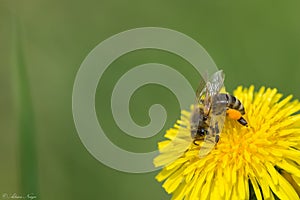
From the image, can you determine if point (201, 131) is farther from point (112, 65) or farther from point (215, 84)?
point (112, 65)

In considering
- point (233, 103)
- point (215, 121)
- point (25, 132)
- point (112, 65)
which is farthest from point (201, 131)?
point (112, 65)

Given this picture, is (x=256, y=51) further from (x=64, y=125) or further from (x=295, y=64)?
(x=64, y=125)

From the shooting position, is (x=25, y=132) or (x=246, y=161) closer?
(x=246, y=161)

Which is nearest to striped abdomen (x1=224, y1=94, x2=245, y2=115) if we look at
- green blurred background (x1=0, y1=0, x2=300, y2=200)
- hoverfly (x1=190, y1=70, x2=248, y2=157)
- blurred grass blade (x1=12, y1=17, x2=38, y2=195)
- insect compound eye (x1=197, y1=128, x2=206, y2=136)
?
hoverfly (x1=190, y1=70, x2=248, y2=157)

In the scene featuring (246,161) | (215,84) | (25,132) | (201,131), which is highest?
(215,84)

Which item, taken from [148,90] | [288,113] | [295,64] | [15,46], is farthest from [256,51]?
[15,46]

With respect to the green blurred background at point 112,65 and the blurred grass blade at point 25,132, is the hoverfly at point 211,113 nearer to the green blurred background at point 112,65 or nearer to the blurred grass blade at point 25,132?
the blurred grass blade at point 25,132

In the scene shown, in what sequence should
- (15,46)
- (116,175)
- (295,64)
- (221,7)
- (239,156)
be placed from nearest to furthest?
(239,156)
(15,46)
(116,175)
(295,64)
(221,7)

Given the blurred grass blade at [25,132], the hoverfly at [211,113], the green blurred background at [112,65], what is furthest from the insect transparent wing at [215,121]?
the green blurred background at [112,65]
